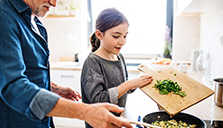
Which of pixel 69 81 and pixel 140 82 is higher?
pixel 140 82

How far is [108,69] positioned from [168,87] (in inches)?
14.1

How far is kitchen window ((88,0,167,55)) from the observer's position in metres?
3.42

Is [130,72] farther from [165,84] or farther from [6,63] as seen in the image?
[6,63]

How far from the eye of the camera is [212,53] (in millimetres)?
2125

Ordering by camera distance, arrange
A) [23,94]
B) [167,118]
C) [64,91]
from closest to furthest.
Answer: [23,94]
[167,118]
[64,91]

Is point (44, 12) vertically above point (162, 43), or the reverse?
point (44, 12)

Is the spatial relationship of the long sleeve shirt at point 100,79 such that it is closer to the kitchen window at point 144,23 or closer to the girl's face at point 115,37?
the girl's face at point 115,37

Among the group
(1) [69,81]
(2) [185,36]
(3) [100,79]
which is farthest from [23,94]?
(2) [185,36]

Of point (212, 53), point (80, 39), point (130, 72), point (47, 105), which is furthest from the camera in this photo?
point (80, 39)

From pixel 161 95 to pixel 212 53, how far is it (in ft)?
4.50

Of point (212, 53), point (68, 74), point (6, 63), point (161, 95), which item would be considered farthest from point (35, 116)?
point (68, 74)

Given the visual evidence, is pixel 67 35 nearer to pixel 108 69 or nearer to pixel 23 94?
pixel 108 69

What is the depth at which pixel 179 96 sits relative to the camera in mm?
1007

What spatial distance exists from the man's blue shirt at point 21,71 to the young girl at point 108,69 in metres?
0.26
